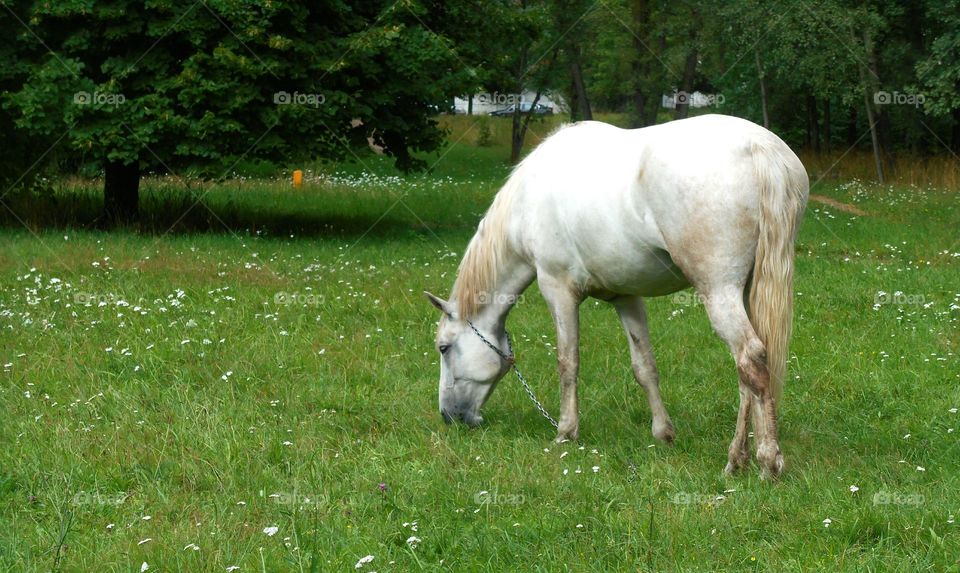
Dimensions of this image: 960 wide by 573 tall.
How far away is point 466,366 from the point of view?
23.2 feet

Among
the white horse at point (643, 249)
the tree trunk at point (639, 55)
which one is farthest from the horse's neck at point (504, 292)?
the tree trunk at point (639, 55)

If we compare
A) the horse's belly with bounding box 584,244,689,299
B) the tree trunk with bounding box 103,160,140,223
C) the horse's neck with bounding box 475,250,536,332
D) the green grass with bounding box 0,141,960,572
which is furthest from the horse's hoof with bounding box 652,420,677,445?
the tree trunk with bounding box 103,160,140,223

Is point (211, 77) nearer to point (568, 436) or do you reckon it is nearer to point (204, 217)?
point (204, 217)

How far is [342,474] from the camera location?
5.73 meters

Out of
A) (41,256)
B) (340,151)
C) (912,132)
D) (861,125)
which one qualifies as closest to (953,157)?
(912,132)

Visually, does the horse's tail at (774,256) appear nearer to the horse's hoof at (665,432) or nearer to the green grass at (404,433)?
the green grass at (404,433)

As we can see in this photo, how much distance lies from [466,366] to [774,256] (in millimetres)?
2433

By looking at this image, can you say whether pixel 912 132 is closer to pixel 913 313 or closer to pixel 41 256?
pixel 913 313

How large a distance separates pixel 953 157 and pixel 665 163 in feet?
75.9

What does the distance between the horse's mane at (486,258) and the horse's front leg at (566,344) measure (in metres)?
0.41

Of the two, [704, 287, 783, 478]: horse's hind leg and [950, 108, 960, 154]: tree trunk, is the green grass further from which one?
[950, 108, 960, 154]: tree trunk

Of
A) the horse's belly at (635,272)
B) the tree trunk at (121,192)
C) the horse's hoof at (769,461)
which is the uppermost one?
the horse's belly at (635,272)

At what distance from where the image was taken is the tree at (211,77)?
47.8ft

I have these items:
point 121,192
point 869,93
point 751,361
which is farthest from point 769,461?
point 869,93
